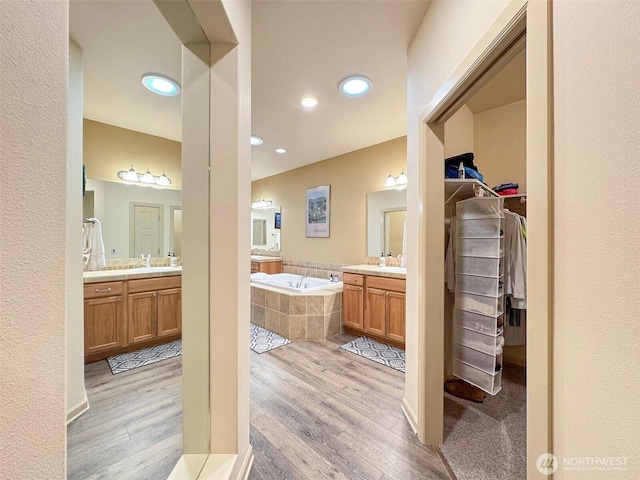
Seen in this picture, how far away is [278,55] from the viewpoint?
190cm

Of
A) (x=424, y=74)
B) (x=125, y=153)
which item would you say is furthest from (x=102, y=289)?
(x=424, y=74)

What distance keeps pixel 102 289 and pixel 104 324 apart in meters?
0.20

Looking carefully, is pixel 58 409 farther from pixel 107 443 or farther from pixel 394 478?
pixel 394 478

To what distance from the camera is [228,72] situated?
118 cm

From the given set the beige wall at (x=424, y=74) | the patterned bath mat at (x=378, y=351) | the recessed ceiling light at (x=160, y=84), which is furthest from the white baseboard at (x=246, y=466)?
the recessed ceiling light at (x=160, y=84)

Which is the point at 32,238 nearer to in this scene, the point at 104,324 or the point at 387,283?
the point at 104,324

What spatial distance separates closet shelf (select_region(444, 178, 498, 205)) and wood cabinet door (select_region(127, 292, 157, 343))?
83.8 inches

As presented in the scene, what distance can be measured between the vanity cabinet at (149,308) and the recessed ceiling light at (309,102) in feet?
6.94

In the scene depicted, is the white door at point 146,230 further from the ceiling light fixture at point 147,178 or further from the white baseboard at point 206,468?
the white baseboard at point 206,468

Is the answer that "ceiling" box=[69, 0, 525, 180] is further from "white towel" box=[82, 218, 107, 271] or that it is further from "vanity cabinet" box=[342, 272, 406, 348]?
"vanity cabinet" box=[342, 272, 406, 348]

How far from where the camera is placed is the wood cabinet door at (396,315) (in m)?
2.80

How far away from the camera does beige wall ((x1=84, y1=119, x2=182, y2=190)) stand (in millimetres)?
1055

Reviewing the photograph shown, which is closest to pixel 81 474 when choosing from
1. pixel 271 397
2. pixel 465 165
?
pixel 271 397

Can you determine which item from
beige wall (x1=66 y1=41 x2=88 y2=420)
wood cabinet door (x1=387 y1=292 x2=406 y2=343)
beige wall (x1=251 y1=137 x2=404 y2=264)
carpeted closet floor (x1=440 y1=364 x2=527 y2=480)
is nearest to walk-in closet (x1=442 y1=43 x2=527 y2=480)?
carpeted closet floor (x1=440 y1=364 x2=527 y2=480)
